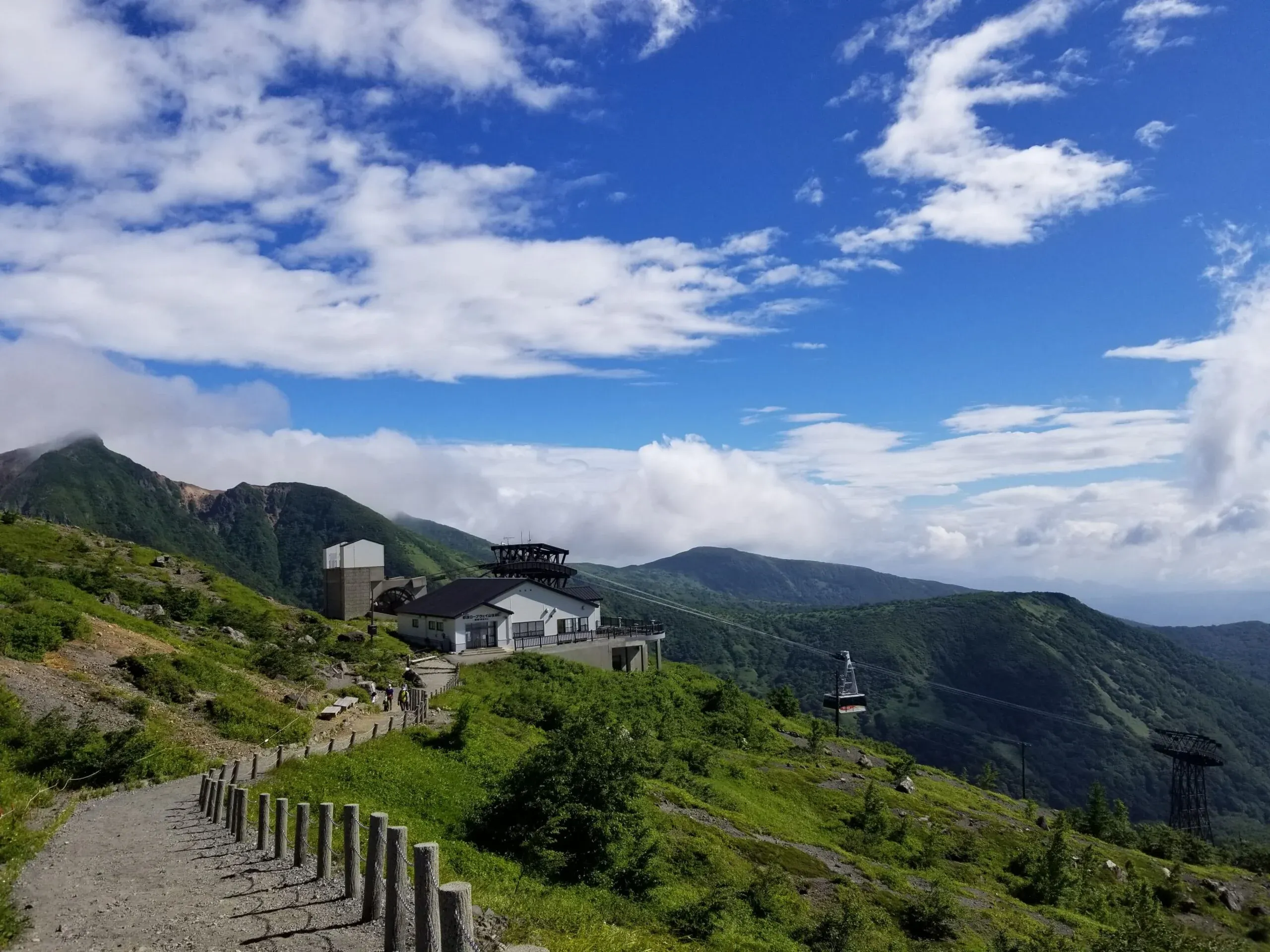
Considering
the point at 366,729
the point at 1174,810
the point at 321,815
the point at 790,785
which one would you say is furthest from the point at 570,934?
the point at 1174,810

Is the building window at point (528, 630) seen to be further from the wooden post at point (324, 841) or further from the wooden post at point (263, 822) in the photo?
the wooden post at point (324, 841)

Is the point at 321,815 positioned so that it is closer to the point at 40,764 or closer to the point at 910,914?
the point at 40,764

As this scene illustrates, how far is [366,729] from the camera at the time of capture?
30156 millimetres

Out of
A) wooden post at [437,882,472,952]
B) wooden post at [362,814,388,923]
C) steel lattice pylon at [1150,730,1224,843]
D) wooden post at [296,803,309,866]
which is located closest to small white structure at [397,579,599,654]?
wooden post at [296,803,309,866]

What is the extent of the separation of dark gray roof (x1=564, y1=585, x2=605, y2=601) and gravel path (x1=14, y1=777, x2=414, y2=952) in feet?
176

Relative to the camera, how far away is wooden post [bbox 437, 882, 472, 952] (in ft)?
24.0

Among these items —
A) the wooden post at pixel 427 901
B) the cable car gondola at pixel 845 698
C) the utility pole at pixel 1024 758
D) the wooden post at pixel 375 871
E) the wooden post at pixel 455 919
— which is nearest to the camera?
the wooden post at pixel 455 919

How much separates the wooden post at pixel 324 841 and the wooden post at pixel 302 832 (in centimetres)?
83

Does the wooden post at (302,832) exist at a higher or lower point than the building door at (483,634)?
higher

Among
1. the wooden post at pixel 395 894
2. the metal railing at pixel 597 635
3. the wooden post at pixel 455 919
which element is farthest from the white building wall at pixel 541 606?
the wooden post at pixel 455 919

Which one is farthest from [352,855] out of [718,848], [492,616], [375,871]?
[492,616]

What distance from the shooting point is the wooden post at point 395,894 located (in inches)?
360

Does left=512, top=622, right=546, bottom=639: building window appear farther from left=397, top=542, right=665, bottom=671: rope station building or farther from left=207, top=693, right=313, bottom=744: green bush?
left=207, top=693, right=313, bottom=744: green bush

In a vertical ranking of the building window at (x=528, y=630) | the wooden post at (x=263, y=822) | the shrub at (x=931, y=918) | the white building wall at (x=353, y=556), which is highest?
the white building wall at (x=353, y=556)
